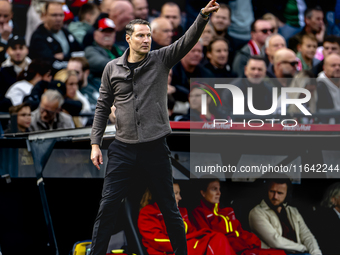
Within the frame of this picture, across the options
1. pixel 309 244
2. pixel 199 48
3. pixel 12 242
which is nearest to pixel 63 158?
pixel 12 242

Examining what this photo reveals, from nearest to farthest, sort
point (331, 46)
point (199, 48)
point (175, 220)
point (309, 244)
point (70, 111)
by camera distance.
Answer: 1. point (175, 220)
2. point (309, 244)
3. point (70, 111)
4. point (199, 48)
5. point (331, 46)

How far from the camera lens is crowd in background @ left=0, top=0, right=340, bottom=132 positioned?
268 inches

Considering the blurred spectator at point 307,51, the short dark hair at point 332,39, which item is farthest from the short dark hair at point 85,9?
the short dark hair at point 332,39

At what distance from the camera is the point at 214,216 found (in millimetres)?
4180

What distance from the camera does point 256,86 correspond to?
6988 mm

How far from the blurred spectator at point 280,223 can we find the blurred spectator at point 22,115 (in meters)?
3.48

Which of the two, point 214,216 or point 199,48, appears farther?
point 199,48

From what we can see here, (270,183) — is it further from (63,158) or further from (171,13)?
(171,13)

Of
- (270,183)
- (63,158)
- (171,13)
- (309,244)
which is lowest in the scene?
(309,244)

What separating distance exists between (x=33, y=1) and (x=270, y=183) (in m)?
5.08

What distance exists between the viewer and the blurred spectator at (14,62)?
275 inches

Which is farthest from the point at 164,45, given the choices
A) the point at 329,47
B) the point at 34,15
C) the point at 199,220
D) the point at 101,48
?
the point at 199,220

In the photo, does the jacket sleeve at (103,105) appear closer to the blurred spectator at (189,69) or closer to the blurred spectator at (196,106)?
the blurred spectator at (196,106)

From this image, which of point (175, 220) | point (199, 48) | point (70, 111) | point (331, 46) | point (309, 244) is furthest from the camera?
point (331, 46)
